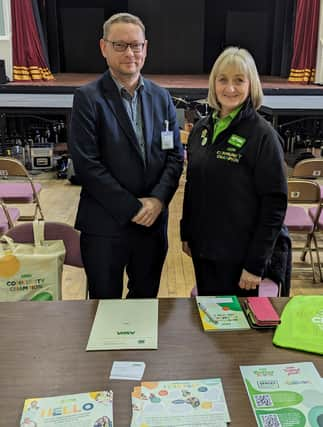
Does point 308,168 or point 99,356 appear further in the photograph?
point 308,168

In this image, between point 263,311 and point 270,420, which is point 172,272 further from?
point 270,420

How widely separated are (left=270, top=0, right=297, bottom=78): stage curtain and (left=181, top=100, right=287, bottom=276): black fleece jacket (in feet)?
28.0

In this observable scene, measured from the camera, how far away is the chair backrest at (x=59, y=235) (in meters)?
1.87

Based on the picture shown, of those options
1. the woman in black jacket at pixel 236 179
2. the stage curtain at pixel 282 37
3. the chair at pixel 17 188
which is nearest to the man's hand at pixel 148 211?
the woman in black jacket at pixel 236 179

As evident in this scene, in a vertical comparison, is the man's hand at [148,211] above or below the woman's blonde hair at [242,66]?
below

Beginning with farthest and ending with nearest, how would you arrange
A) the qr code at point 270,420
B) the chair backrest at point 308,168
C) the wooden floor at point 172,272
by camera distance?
the chair backrest at point 308,168 < the wooden floor at point 172,272 < the qr code at point 270,420

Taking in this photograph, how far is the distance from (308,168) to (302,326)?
2.23 m

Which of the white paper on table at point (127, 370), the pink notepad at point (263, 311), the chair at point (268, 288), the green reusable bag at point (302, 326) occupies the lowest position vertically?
the chair at point (268, 288)

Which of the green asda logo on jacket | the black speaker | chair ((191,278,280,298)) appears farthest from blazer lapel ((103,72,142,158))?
the black speaker

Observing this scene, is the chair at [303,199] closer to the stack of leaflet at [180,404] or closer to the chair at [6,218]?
the chair at [6,218]

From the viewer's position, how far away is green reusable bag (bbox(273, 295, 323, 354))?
115 cm

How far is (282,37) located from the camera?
391 inches

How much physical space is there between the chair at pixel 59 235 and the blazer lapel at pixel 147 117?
0.48m

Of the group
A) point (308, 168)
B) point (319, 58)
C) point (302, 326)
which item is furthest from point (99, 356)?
point (319, 58)
